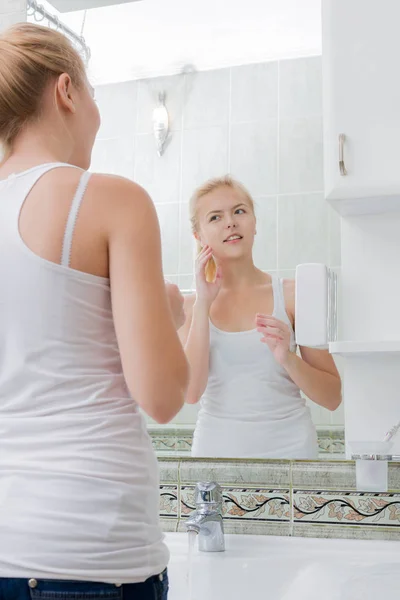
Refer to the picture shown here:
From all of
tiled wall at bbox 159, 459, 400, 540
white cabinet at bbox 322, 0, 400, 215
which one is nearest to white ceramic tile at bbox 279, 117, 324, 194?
white cabinet at bbox 322, 0, 400, 215

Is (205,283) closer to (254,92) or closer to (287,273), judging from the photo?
(287,273)

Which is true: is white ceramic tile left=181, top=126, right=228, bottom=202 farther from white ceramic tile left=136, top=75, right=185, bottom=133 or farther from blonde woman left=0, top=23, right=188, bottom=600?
blonde woman left=0, top=23, right=188, bottom=600

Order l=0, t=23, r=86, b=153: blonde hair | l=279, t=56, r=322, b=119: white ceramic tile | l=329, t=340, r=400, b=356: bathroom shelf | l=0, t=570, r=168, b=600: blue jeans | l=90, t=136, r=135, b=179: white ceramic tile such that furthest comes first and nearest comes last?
1. l=90, t=136, r=135, b=179: white ceramic tile
2. l=279, t=56, r=322, b=119: white ceramic tile
3. l=329, t=340, r=400, b=356: bathroom shelf
4. l=0, t=23, r=86, b=153: blonde hair
5. l=0, t=570, r=168, b=600: blue jeans

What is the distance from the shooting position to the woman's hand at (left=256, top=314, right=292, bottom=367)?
1519mm

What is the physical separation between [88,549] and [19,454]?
112 mm

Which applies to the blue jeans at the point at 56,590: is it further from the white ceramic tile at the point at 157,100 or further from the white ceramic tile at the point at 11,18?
the white ceramic tile at the point at 11,18

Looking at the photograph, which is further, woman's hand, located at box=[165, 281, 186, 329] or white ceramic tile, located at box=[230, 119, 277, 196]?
white ceramic tile, located at box=[230, 119, 277, 196]

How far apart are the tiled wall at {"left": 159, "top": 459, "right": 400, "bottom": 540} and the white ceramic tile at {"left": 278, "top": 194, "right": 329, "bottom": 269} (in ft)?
1.37

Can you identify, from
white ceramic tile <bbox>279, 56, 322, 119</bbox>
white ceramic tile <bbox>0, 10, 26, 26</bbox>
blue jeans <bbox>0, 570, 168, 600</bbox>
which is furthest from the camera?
white ceramic tile <bbox>0, 10, 26, 26</bbox>

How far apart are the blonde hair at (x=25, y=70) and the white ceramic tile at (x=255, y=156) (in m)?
0.79

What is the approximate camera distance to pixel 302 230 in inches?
61.1

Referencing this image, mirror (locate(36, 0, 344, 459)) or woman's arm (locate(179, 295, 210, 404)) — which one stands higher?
mirror (locate(36, 0, 344, 459))

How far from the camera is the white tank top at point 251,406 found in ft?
4.95

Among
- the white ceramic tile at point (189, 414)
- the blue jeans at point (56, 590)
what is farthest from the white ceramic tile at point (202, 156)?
the blue jeans at point (56, 590)
